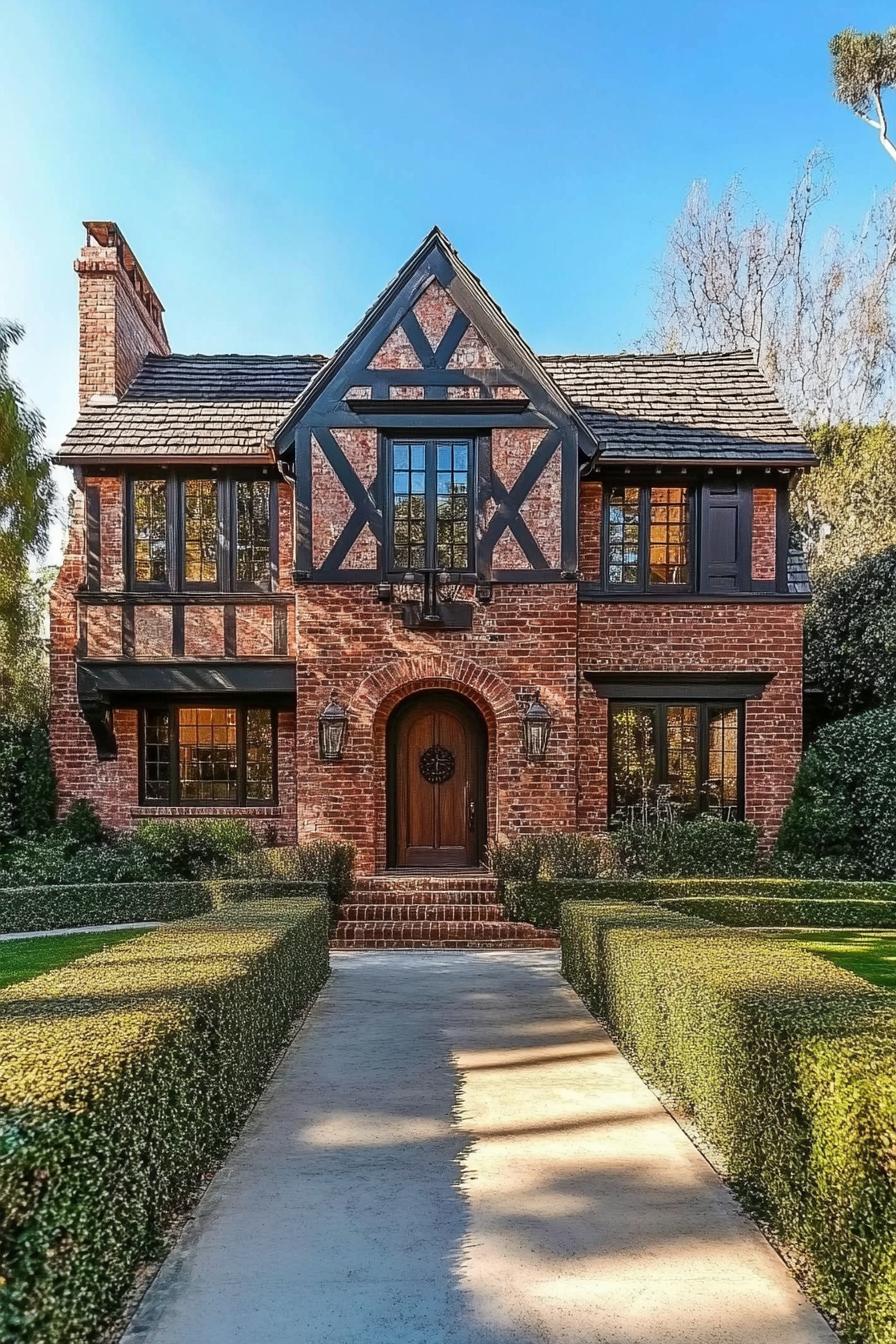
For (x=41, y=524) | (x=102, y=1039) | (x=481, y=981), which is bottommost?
(x=481, y=981)

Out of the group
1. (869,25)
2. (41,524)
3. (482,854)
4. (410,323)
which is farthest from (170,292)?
(869,25)

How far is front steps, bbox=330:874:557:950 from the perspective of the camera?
11211mm

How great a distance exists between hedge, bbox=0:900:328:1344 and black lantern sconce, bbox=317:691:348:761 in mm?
6268

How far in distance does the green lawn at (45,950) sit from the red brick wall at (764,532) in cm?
1007

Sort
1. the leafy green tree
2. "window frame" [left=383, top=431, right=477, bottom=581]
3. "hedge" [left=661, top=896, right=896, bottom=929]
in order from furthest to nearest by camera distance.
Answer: the leafy green tree → "window frame" [left=383, top=431, right=477, bottom=581] → "hedge" [left=661, top=896, right=896, bottom=929]

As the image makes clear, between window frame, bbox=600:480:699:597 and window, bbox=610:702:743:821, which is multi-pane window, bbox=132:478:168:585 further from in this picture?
window, bbox=610:702:743:821

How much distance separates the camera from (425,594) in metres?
12.8

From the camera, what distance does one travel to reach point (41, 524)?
15.7 m

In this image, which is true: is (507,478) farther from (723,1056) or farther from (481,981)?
(723,1056)

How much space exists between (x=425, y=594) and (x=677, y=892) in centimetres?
519

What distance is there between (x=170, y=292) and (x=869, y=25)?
71.8ft

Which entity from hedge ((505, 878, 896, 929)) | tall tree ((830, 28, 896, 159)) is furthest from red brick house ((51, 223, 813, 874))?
tall tree ((830, 28, 896, 159))

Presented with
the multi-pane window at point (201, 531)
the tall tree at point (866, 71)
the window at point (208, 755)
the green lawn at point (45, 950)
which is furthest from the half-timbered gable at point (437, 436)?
the tall tree at point (866, 71)

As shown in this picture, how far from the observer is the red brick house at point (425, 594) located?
1290cm
